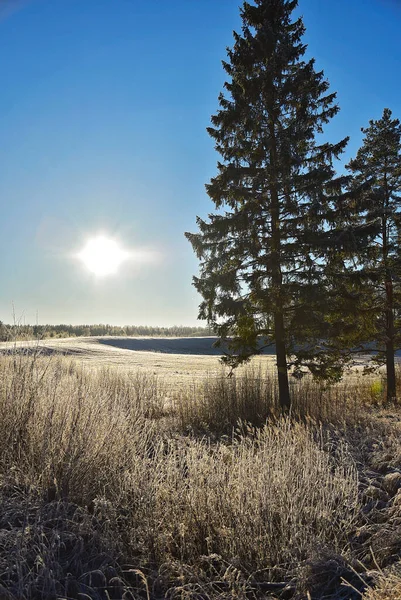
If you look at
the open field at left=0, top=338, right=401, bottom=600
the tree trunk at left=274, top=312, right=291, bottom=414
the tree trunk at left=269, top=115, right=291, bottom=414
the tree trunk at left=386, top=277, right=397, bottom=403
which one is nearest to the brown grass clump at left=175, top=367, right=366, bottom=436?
the tree trunk at left=274, top=312, right=291, bottom=414

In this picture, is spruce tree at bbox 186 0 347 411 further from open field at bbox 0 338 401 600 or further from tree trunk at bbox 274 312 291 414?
open field at bbox 0 338 401 600

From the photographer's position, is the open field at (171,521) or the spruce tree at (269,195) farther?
the spruce tree at (269,195)

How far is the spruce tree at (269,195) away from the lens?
883cm

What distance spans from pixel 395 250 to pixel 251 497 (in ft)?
39.2

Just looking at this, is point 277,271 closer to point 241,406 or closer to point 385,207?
point 241,406

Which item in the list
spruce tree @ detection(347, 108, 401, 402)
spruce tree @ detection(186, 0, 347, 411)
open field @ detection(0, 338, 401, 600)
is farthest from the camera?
spruce tree @ detection(347, 108, 401, 402)

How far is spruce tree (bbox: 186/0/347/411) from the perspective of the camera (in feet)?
29.0

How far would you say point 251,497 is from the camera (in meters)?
3.47

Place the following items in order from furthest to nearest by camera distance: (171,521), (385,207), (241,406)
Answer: (385,207) < (241,406) < (171,521)

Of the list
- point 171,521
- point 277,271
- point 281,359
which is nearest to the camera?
point 171,521

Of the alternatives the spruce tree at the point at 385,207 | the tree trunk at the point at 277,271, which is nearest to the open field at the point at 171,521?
the tree trunk at the point at 277,271

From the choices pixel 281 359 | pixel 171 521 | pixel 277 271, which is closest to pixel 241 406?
pixel 281 359

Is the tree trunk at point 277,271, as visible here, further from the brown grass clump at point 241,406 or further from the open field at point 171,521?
the open field at point 171,521

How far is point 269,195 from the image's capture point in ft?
31.3
